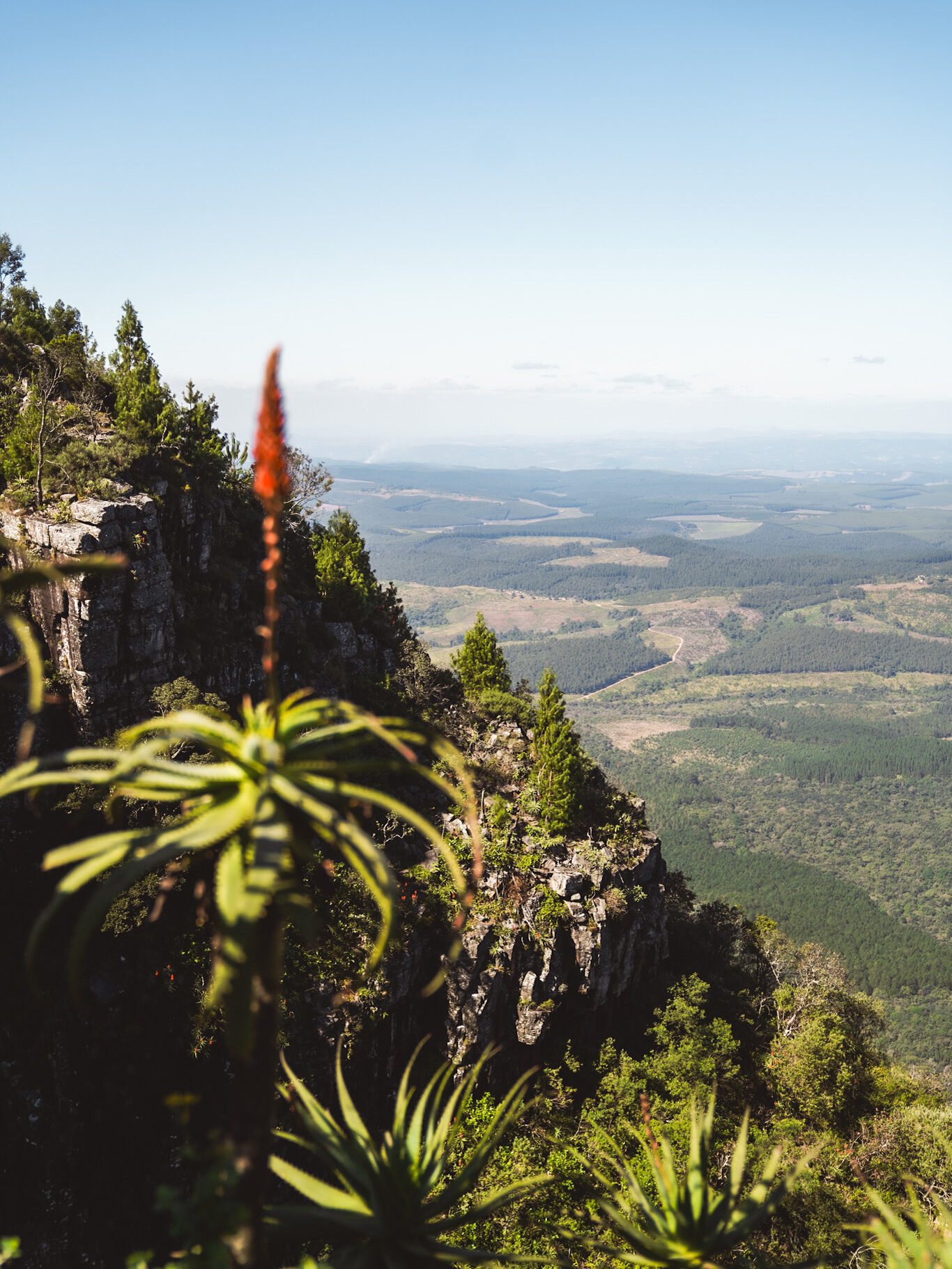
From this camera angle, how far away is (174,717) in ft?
18.8

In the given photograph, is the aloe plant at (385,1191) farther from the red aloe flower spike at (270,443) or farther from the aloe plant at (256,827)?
the red aloe flower spike at (270,443)

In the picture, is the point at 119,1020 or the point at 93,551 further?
the point at 93,551

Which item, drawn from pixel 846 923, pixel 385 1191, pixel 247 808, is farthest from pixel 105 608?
pixel 846 923

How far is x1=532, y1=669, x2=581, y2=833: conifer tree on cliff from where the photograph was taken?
39.5 meters

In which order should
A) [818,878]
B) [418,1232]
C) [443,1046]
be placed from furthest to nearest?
[818,878]
[443,1046]
[418,1232]

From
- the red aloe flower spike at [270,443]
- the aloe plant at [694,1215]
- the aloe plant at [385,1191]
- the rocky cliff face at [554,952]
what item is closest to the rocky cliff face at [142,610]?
the rocky cliff face at [554,952]

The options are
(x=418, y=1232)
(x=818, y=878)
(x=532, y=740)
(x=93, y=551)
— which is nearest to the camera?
(x=418, y=1232)

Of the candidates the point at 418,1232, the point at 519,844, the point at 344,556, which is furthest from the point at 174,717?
the point at 344,556

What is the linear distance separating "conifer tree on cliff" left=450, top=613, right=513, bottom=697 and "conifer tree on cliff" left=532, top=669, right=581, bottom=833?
7276mm

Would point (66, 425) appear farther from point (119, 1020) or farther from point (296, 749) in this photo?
point (296, 749)

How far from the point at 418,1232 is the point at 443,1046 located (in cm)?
3115

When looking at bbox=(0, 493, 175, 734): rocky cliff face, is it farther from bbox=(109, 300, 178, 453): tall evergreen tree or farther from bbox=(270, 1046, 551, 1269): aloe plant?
bbox=(270, 1046, 551, 1269): aloe plant

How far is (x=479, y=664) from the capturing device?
4931 cm

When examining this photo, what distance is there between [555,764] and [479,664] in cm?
1169
